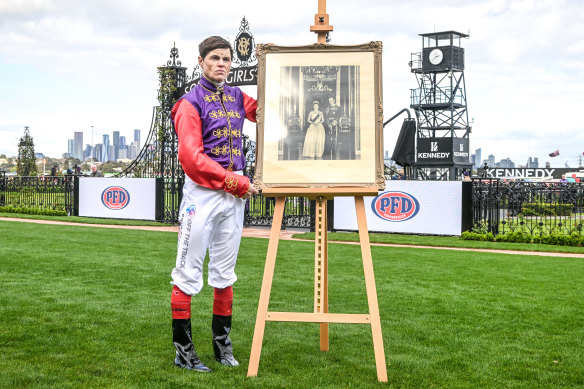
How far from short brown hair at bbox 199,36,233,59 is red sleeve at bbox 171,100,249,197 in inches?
17.8

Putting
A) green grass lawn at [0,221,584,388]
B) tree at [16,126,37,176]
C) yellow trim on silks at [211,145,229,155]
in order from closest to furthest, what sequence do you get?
green grass lawn at [0,221,584,388]
yellow trim on silks at [211,145,229,155]
tree at [16,126,37,176]

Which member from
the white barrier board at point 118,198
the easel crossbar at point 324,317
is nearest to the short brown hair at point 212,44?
the easel crossbar at point 324,317

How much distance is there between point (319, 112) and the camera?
177 inches

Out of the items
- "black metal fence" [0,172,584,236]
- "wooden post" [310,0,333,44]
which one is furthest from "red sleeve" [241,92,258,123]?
"black metal fence" [0,172,584,236]

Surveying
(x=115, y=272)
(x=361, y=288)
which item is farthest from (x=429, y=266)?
(x=115, y=272)

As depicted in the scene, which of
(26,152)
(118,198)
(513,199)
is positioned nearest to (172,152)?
(118,198)

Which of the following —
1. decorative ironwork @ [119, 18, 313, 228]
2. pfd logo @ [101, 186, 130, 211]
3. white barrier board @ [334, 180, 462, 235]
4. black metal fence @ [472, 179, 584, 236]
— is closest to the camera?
white barrier board @ [334, 180, 462, 235]

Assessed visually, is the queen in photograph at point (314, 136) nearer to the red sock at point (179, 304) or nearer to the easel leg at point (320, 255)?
the easel leg at point (320, 255)

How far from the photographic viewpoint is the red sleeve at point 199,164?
13.7 feet

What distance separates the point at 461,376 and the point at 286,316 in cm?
122

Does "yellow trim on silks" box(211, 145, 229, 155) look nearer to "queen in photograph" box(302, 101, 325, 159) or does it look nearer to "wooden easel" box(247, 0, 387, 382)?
"wooden easel" box(247, 0, 387, 382)

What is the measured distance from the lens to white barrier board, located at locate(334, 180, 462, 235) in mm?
15352

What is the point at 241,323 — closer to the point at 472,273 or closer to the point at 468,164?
the point at 472,273

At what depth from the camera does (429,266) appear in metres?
10.0
